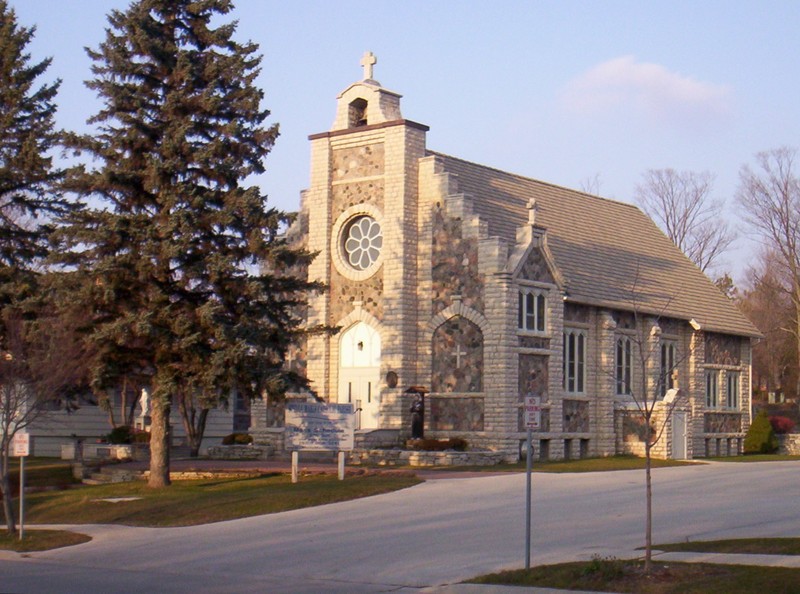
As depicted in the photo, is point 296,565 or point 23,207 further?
point 23,207

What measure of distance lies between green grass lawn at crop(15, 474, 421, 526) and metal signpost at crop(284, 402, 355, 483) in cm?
90

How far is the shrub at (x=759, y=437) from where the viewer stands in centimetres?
4905

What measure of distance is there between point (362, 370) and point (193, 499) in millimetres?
14274

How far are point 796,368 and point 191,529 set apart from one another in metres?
64.5

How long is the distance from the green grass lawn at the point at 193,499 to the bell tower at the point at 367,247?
8.97 meters

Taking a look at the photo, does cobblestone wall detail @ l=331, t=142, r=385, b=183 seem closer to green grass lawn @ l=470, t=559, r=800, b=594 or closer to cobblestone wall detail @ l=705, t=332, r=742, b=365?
cobblestone wall detail @ l=705, t=332, r=742, b=365

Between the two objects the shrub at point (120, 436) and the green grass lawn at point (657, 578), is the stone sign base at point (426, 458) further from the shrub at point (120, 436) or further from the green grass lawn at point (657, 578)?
the green grass lawn at point (657, 578)

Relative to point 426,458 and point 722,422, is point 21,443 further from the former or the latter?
point 722,422

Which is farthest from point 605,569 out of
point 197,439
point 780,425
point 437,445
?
point 780,425

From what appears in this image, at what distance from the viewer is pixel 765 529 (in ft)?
63.6

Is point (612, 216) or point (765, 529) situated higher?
point (612, 216)

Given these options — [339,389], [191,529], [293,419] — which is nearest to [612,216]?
[339,389]

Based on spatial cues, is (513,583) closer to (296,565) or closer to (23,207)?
(296,565)

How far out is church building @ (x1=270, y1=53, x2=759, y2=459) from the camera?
122 ft
